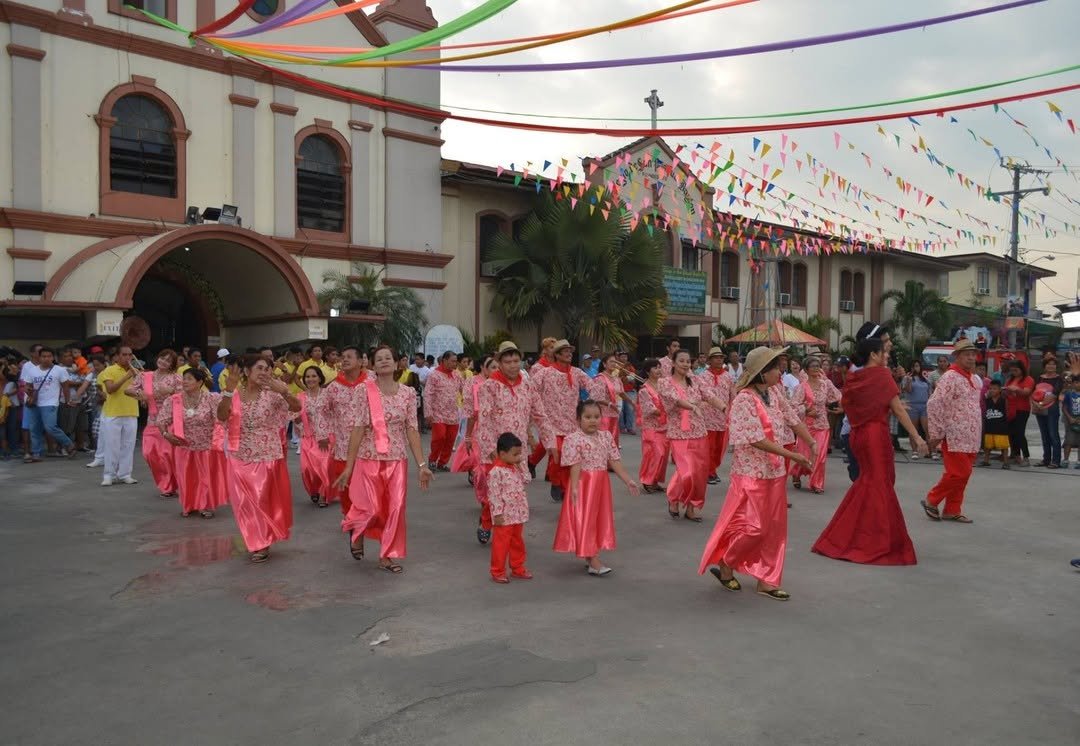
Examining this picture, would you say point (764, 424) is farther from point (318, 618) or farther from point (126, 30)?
point (126, 30)

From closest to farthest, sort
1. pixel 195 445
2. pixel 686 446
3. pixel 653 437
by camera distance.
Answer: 1. pixel 686 446
2. pixel 195 445
3. pixel 653 437

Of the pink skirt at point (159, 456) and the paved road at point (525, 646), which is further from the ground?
the pink skirt at point (159, 456)

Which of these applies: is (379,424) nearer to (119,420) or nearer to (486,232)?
(119,420)

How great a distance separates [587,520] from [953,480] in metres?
4.29

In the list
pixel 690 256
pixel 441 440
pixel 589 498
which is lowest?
pixel 441 440

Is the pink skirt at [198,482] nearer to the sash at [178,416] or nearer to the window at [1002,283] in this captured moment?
the sash at [178,416]

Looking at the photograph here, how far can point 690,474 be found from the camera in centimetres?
883

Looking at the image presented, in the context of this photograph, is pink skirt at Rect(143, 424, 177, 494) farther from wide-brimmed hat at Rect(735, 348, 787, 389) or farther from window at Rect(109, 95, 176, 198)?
window at Rect(109, 95, 176, 198)

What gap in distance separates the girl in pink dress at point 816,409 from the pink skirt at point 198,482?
647cm

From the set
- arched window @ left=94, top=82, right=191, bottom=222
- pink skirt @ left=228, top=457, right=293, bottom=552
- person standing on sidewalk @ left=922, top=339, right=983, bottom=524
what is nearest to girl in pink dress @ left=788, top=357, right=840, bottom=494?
person standing on sidewalk @ left=922, top=339, right=983, bottom=524

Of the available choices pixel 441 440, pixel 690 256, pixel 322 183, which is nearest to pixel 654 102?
pixel 690 256

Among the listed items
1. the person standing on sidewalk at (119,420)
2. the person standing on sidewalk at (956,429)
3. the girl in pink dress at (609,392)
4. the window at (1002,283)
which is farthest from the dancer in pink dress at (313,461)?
the window at (1002,283)

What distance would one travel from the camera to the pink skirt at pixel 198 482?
9.05 meters

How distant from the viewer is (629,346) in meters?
22.8
